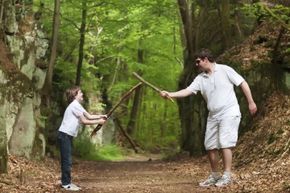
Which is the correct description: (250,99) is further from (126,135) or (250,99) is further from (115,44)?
(126,135)

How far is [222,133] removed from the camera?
8.08 meters

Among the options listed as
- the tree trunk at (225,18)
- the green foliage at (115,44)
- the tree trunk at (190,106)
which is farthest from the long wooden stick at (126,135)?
the tree trunk at (225,18)

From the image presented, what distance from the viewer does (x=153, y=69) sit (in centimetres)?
3062

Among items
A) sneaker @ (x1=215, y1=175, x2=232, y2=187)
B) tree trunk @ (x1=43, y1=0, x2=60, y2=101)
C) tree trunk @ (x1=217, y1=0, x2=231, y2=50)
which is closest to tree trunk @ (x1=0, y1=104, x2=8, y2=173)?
sneaker @ (x1=215, y1=175, x2=232, y2=187)

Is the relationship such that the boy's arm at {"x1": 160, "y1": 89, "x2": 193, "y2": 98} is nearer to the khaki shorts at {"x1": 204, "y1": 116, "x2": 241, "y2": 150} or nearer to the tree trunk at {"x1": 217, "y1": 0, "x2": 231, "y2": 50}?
the khaki shorts at {"x1": 204, "y1": 116, "x2": 241, "y2": 150}

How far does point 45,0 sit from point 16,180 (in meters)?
10.3

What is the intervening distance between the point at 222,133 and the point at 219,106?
0.45m

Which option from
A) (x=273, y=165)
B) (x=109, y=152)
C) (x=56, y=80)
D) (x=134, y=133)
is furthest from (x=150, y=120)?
(x=273, y=165)

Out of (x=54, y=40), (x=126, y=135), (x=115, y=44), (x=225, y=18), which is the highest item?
(x=225, y=18)

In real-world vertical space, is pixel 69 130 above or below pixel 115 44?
below

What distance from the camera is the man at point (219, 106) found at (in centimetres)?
807

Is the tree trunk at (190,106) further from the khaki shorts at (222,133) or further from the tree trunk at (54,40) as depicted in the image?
the khaki shorts at (222,133)

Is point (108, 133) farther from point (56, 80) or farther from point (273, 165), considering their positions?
point (273, 165)

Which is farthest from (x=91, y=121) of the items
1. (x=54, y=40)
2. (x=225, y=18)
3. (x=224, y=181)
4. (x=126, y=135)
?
(x=126, y=135)
